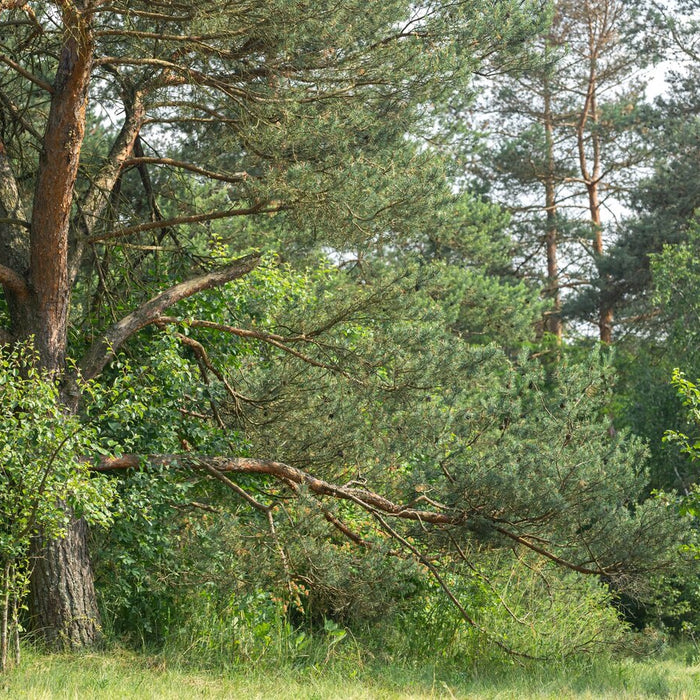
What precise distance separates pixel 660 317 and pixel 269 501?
12.8 m

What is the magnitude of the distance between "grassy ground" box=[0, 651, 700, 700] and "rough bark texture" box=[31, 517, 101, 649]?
0.94 feet

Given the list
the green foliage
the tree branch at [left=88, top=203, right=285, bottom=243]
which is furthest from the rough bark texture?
the tree branch at [left=88, top=203, right=285, bottom=243]

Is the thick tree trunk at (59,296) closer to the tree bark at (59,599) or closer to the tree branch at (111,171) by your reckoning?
the tree bark at (59,599)

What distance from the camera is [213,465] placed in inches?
348

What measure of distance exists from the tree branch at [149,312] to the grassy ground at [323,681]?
8.36 ft

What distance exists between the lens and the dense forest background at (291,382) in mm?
8344

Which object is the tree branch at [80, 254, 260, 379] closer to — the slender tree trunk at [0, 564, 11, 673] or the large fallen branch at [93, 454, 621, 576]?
the large fallen branch at [93, 454, 621, 576]

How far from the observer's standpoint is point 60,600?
26.9 feet

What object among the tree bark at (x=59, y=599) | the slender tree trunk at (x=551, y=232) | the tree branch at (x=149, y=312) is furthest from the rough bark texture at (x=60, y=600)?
the slender tree trunk at (x=551, y=232)

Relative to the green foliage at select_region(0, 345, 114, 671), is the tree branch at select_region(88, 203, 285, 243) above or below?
above

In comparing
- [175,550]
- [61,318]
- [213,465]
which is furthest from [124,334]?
[175,550]

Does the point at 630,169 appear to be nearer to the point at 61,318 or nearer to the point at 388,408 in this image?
the point at 388,408

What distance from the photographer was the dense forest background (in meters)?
8.34

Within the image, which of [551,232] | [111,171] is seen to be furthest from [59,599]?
[551,232]
